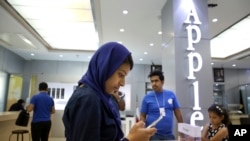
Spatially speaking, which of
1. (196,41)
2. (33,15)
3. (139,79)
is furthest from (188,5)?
(139,79)

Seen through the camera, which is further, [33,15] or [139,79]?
[139,79]

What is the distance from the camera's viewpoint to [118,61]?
85 cm

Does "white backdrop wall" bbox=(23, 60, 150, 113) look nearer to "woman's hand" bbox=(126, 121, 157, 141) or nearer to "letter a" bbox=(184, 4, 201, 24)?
"letter a" bbox=(184, 4, 201, 24)

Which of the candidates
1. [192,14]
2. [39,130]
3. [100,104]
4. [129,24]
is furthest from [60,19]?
[100,104]

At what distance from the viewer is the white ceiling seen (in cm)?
418

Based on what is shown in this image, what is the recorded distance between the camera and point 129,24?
16.9 feet

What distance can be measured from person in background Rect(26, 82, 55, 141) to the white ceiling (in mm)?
2051

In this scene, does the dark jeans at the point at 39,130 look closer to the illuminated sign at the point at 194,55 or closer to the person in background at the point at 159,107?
the person in background at the point at 159,107

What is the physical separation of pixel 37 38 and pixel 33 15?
4.85 feet

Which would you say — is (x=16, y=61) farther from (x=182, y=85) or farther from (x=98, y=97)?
(x=98, y=97)

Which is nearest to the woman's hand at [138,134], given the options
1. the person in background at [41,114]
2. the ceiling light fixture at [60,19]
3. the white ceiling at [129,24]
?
the person in background at [41,114]

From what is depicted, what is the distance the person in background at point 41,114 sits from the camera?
3.67m

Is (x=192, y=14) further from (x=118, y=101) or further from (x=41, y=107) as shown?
(x=41, y=107)

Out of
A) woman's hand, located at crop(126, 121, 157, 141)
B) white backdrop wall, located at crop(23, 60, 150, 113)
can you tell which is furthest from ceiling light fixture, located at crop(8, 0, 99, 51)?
woman's hand, located at crop(126, 121, 157, 141)
